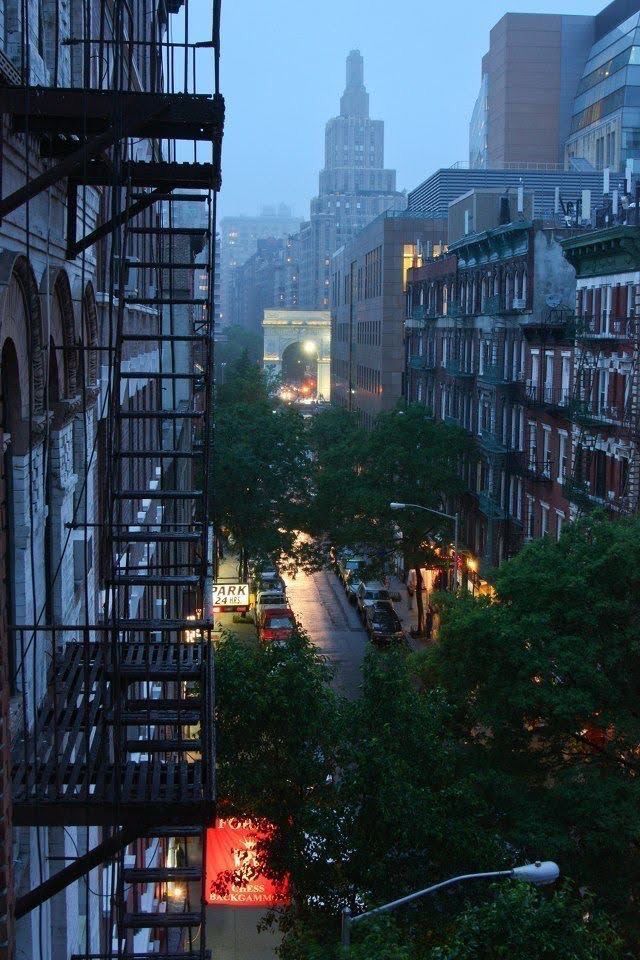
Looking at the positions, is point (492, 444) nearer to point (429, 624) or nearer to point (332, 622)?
point (429, 624)

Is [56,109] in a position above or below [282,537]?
above

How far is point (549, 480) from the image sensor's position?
129 feet

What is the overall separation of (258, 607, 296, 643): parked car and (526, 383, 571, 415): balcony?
1220 cm

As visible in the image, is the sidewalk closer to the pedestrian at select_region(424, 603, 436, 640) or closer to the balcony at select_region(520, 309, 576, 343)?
the pedestrian at select_region(424, 603, 436, 640)

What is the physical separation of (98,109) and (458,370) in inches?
1794

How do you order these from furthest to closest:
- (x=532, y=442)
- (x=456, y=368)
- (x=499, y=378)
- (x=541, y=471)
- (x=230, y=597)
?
(x=456, y=368), (x=230, y=597), (x=499, y=378), (x=532, y=442), (x=541, y=471)

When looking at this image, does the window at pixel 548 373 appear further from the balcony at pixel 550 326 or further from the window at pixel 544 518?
the window at pixel 544 518

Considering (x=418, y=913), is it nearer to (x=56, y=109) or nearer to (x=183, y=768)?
(x=183, y=768)

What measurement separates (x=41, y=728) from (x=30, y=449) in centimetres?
195

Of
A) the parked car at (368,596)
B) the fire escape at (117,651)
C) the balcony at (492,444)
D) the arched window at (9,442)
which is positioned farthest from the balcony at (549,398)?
the arched window at (9,442)

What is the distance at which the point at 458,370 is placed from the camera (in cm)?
5291

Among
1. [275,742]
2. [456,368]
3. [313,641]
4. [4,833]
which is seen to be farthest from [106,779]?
[456,368]

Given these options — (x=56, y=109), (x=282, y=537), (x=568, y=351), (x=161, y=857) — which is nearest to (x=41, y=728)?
(x=56, y=109)

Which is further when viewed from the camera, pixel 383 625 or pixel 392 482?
pixel 392 482
